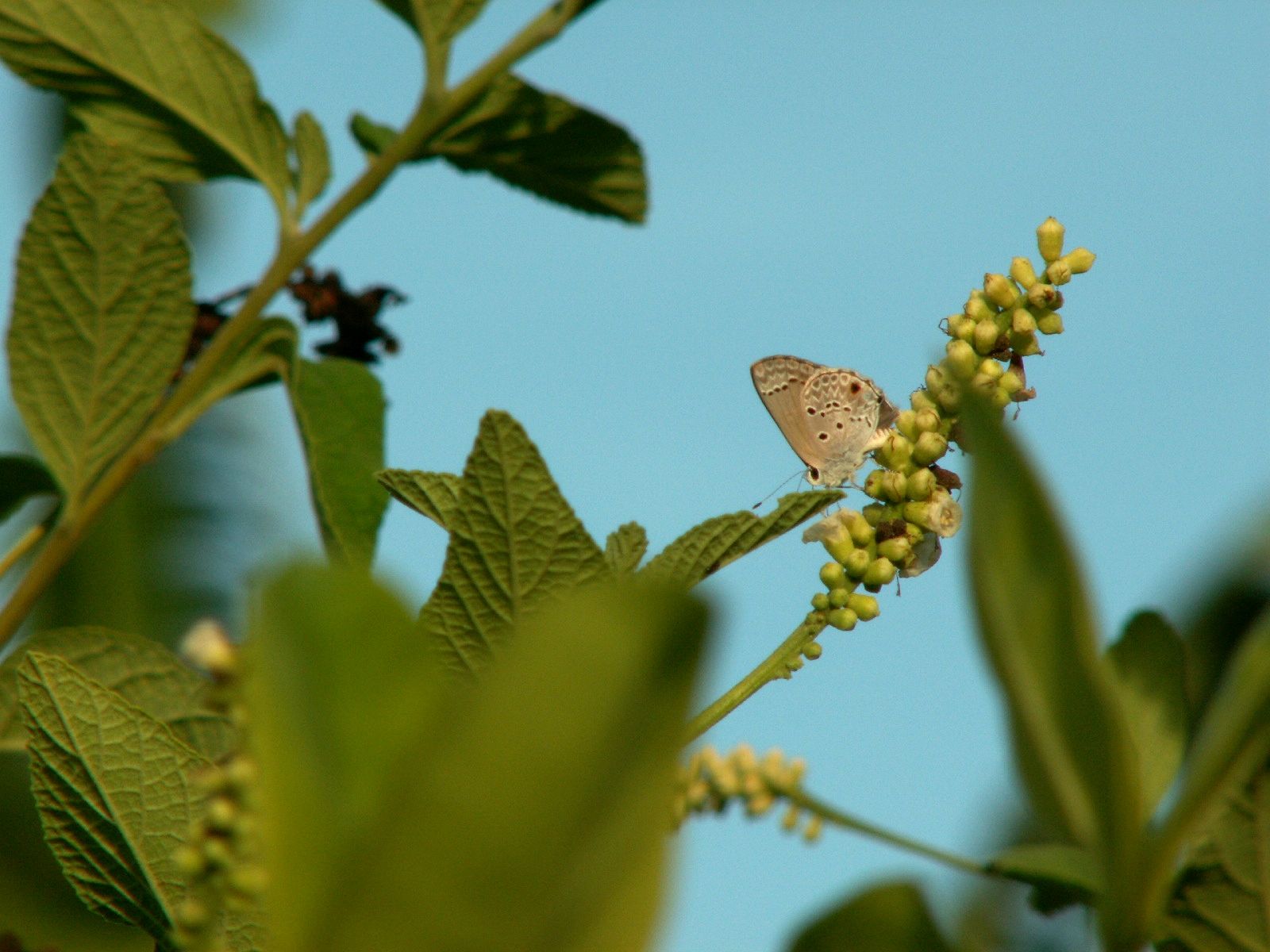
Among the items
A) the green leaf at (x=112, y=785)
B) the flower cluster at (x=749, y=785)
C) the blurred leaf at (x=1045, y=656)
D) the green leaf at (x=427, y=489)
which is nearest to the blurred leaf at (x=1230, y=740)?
the blurred leaf at (x=1045, y=656)

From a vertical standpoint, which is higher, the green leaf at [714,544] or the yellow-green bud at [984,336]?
the yellow-green bud at [984,336]

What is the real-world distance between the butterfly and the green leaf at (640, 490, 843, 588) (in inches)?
24.9

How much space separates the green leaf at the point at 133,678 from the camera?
60.3 inches

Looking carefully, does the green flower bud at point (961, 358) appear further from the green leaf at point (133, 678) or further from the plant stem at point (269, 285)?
the plant stem at point (269, 285)

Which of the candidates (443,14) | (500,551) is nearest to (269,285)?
Answer: (443,14)

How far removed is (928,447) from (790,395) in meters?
1.16

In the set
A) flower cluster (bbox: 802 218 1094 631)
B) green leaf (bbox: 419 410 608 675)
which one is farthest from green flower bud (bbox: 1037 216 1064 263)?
green leaf (bbox: 419 410 608 675)

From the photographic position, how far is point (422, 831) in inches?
20.4

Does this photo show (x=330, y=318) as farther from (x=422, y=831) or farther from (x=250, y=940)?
(x=422, y=831)

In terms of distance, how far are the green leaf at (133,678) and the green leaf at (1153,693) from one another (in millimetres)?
1005

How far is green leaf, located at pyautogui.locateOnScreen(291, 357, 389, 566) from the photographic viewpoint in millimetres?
1624

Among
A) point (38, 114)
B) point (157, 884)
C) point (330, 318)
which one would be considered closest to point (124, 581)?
point (38, 114)

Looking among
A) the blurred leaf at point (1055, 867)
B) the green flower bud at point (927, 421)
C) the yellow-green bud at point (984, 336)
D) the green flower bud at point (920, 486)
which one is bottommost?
the blurred leaf at point (1055, 867)

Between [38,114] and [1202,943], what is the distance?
9852mm
